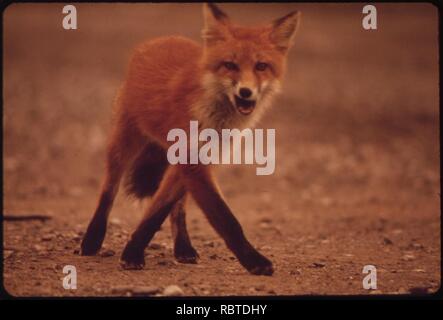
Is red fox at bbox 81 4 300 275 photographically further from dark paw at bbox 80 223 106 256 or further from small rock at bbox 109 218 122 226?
small rock at bbox 109 218 122 226

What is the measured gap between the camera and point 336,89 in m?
14.8

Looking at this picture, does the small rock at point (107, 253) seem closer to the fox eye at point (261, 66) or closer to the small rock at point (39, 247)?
the small rock at point (39, 247)

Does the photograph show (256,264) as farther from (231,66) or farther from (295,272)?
(231,66)

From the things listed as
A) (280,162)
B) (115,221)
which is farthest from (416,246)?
(280,162)

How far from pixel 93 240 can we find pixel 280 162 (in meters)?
5.63

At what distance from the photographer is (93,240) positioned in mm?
5969

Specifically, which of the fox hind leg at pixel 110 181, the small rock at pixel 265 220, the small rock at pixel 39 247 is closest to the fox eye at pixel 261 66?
the fox hind leg at pixel 110 181

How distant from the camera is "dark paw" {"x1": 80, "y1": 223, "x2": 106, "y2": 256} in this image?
5.97 metres

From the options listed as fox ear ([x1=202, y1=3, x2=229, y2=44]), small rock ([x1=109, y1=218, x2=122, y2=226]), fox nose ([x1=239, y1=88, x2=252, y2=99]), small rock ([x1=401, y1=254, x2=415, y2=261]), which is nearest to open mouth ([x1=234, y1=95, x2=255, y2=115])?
fox nose ([x1=239, y1=88, x2=252, y2=99])

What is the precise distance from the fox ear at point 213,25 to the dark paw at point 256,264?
5.33 ft

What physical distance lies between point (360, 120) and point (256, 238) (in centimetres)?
629

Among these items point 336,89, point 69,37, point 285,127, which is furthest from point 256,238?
point 69,37

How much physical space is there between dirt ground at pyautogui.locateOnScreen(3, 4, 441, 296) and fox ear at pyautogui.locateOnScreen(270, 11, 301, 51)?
1.75 meters

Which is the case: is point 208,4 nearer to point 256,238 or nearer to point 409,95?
point 256,238
